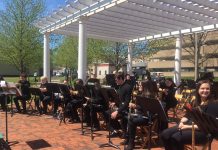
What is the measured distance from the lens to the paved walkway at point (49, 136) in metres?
7.44

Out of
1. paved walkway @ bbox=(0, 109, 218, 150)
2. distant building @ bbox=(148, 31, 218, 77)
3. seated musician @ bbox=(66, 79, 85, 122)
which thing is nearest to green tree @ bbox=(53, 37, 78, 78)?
distant building @ bbox=(148, 31, 218, 77)

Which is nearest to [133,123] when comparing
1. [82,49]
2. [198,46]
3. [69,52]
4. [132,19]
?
[82,49]

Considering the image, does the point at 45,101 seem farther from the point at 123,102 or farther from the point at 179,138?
the point at 179,138

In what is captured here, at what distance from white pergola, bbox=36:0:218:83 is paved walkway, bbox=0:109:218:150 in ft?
11.7

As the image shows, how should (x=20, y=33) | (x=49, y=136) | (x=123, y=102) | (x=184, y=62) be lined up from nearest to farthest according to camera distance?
(x=123, y=102)
(x=49, y=136)
(x=20, y=33)
(x=184, y=62)

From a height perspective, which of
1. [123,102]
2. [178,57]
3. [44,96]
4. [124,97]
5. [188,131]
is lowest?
[188,131]

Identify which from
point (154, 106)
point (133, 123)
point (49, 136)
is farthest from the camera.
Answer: point (49, 136)

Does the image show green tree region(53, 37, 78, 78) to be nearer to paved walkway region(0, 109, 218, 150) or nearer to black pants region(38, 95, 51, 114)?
black pants region(38, 95, 51, 114)

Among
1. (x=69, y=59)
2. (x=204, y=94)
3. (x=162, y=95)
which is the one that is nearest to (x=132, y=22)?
(x=162, y=95)

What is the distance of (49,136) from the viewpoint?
27.9 ft

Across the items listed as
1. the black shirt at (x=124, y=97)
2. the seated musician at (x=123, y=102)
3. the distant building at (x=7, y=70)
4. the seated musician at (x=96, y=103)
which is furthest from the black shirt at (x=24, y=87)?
the distant building at (x=7, y=70)

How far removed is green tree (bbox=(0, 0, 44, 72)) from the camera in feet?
73.7

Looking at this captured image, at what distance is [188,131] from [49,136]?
169 inches

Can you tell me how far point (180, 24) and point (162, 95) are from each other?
505cm
